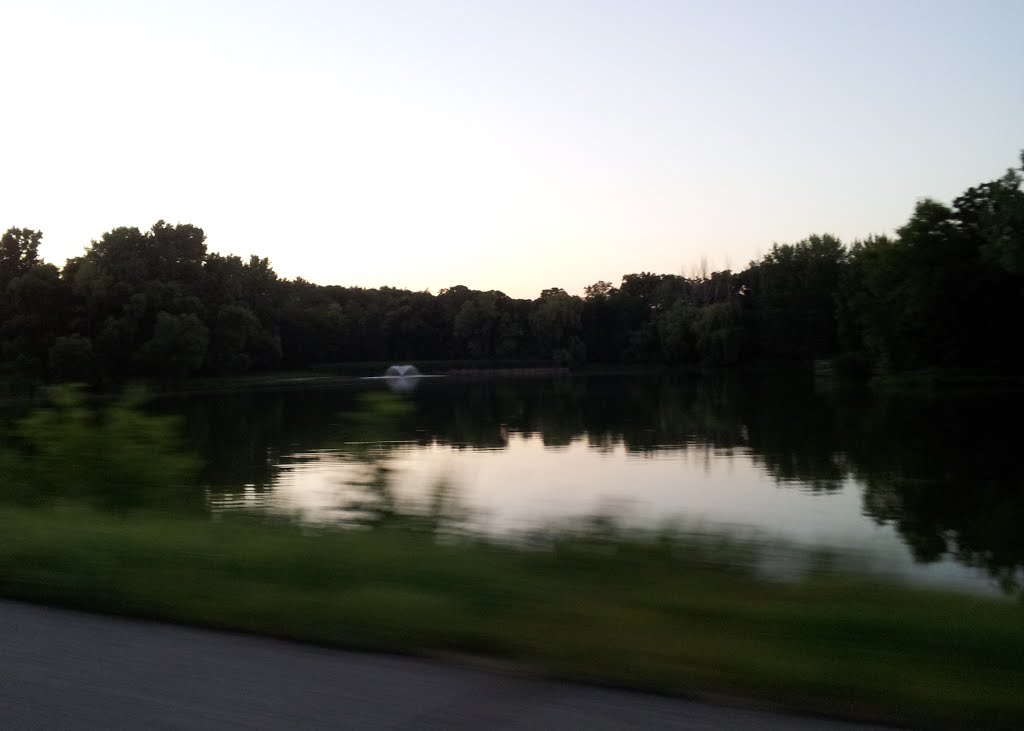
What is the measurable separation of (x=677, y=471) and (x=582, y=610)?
17.5 metres

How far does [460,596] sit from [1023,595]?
19.7 ft

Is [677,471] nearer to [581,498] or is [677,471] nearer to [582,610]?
[581,498]

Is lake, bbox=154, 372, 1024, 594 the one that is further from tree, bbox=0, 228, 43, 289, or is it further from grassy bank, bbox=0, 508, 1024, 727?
tree, bbox=0, 228, 43, 289

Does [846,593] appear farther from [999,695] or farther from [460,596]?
[460,596]

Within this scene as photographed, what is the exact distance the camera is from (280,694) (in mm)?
4430

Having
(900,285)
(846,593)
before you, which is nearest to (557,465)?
(846,593)

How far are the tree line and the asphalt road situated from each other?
54489 mm

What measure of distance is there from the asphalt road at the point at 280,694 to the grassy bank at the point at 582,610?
0.26 metres

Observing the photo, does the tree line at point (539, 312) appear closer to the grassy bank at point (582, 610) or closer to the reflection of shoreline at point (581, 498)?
the reflection of shoreline at point (581, 498)

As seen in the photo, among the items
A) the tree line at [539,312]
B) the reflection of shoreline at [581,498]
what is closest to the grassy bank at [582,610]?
the reflection of shoreline at [581,498]

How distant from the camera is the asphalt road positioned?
13.5 feet

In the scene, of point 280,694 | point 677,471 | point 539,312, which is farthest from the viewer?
point 539,312

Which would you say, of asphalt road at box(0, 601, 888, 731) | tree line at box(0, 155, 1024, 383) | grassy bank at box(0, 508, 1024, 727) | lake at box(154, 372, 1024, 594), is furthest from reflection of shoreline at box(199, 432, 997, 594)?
tree line at box(0, 155, 1024, 383)

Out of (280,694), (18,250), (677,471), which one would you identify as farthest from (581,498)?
(18,250)
